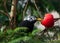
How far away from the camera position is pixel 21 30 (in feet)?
1.34

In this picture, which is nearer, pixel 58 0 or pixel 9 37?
pixel 9 37

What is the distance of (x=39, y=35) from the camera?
0.43m

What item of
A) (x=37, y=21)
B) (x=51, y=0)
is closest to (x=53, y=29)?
(x=37, y=21)

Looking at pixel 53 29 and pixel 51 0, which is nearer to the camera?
pixel 53 29

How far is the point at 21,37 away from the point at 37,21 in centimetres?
12

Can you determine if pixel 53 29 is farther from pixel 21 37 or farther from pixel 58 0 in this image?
pixel 58 0

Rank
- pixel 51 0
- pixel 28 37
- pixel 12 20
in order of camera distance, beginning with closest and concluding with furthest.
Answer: pixel 28 37 < pixel 12 20 < pixel 51 0

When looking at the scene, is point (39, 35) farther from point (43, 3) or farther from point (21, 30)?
point (43, 3)

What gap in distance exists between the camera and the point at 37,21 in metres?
0.51

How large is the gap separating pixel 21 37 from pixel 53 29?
0.42 feet

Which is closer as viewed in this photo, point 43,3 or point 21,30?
point 21,30

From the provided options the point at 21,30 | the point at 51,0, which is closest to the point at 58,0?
the point at 51,0

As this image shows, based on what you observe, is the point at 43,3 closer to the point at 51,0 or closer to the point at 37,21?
the point at 51,0

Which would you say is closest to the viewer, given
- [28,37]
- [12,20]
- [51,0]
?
[28,37]
